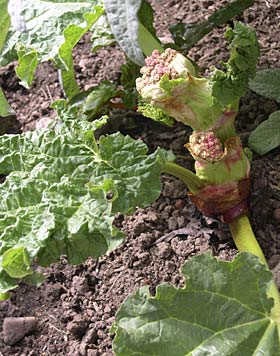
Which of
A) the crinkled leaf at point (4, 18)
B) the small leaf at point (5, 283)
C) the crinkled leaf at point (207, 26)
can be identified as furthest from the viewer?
the crinkled leaf at point (207, 26)

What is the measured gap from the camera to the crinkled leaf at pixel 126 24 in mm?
1210

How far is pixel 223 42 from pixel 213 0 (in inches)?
8.2

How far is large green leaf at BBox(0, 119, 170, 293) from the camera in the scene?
1.28 m

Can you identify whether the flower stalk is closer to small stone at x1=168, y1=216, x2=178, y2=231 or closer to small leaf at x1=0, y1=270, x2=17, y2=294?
small stone at x1=168, y1=216, x2=178, y2=231

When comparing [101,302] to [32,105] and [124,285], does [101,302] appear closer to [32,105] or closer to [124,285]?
[124,285]

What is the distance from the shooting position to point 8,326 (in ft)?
5.16

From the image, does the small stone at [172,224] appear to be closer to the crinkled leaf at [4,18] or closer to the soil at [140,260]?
the soil at [140,260]

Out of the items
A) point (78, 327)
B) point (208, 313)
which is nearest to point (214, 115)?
point (208, 313)

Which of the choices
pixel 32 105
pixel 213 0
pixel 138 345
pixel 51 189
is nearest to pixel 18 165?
pixel 51 189

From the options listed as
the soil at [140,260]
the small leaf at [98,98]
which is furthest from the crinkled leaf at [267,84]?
the small leaf at [98,98]

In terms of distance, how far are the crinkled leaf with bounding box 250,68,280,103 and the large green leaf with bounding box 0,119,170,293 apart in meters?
0.37

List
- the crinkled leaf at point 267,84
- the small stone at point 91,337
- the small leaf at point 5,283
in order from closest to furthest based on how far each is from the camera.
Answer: the small leaf at point 5,283
the small stone at point 91,337
the crinkled leaf at point 267,84

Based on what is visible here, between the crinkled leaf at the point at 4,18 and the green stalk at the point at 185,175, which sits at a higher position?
the crinkled leaf at the point at 4,18

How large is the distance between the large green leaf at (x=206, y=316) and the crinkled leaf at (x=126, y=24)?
37cm
